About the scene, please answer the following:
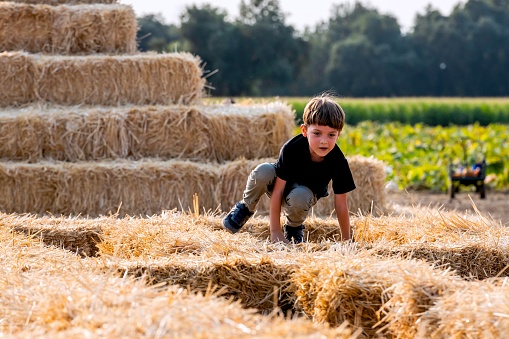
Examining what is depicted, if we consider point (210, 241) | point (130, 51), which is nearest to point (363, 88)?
point (130, 51)

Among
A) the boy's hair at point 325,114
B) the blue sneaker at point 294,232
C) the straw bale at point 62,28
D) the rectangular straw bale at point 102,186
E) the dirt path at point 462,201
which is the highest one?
the straw bale at point 62,28

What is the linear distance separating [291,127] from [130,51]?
79.3 inches

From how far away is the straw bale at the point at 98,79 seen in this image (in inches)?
332

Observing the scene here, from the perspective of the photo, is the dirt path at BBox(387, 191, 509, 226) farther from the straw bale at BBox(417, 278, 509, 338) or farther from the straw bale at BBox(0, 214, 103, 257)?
the straw bale at BBox(417, 278, 509, 338)

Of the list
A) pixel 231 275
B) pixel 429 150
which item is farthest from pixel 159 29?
pixel 231 275

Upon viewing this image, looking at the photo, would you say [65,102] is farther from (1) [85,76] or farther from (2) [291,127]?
(2) [291,127]

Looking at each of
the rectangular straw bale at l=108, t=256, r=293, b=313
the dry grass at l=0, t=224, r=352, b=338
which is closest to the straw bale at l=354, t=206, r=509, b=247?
the rectangular straw bale at l=108, t=256, r=293, b=313

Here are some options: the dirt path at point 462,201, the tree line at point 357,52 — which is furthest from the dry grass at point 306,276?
the tree line at point 357,52

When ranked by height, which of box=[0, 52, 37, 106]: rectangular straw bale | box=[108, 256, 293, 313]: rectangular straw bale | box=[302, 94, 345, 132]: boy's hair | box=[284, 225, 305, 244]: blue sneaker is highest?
box=[302, 94, 345, 132]: boy's hair

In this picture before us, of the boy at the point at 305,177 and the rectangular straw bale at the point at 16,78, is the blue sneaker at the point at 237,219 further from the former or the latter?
the rectangular straw bale at the point at 16,78

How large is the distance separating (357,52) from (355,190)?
60.3m

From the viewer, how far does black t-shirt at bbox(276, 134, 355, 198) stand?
512cm

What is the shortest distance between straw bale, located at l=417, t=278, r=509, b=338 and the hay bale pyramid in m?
4.66

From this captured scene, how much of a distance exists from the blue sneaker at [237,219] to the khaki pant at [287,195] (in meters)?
0.04
